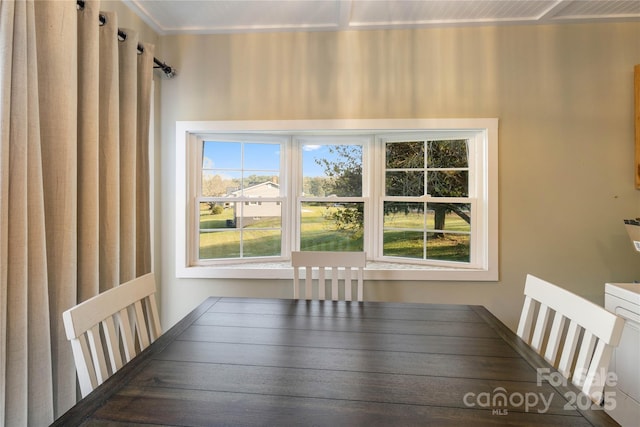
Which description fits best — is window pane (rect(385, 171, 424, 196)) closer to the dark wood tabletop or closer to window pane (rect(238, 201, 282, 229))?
window pane (rect(238, 201, 282, 229))

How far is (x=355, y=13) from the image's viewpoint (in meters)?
2.09

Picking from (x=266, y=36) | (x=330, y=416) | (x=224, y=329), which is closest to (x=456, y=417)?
(x=330, y=416)

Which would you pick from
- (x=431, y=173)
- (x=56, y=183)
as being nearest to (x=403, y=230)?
(x=431, y=173)

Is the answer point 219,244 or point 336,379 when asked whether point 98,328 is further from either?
point 219,244

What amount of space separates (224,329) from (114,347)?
0.39 m

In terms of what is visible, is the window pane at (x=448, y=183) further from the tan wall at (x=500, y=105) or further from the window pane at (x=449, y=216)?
the tan wall at (x=500, y=105)

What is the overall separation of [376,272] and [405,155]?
3.16 ft

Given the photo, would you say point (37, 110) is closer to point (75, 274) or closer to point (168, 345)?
point (75, 274)

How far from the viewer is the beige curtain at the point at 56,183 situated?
1.15m

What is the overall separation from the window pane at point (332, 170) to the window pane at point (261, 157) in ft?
0.76

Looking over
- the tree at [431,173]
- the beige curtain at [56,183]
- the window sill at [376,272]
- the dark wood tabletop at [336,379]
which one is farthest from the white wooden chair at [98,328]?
the tree at [431,173]

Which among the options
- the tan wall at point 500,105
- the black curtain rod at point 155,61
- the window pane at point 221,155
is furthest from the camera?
the window pane at point 221,155

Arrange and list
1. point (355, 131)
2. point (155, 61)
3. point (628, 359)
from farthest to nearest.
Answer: point (355, 131), point (155, 61), point (628, 359)

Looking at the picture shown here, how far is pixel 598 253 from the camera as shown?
2146mm
